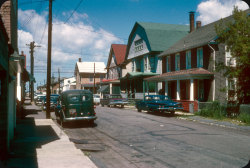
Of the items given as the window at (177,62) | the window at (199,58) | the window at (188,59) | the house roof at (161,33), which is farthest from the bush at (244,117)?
the house roof at (161,33)

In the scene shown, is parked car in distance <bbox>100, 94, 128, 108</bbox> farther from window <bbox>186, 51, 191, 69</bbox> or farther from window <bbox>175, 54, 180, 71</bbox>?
window <bbox>186, 51, 191, 69</bbox>

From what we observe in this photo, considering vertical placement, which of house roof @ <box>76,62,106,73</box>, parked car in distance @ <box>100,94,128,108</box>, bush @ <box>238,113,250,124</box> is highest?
house roof @ <box>76,62,106,73</box>

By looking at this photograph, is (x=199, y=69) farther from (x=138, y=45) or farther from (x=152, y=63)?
(x=138, y=45)

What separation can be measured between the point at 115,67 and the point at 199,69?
90.1 ft

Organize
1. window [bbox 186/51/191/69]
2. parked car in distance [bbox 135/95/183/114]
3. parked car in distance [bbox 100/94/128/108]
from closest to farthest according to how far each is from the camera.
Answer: parked car in distance [bbox 135/95/183/114] → window [bbox 186/51/191/69] → parked car in distance [bbox 100/94/128/108]

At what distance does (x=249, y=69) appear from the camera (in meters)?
16.4

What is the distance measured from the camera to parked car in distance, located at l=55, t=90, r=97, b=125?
48.6 ft

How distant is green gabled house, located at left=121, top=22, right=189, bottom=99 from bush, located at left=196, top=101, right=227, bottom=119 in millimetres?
13582

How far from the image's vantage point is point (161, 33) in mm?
37875

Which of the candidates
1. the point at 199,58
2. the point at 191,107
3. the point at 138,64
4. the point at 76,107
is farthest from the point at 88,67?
the point at 76,107

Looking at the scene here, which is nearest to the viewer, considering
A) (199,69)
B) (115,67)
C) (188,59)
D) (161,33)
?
(199,69)

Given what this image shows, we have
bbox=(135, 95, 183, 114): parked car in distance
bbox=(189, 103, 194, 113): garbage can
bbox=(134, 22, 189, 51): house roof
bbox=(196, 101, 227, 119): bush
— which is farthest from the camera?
bbox=(134, 22, 189, 51): house roof

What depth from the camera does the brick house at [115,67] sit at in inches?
1901

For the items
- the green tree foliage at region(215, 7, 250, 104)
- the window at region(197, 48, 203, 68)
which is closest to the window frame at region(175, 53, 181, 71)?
the window at region(197, 48, 203, 68)
